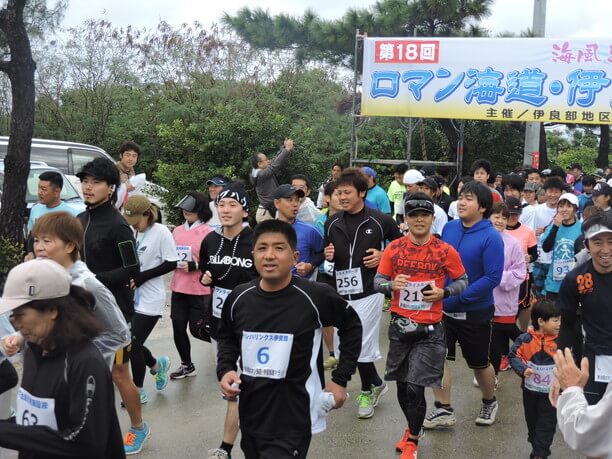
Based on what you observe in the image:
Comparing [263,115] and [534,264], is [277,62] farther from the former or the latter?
[534,264]

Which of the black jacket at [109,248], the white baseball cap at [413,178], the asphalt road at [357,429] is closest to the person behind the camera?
the black jacket at [109,248]

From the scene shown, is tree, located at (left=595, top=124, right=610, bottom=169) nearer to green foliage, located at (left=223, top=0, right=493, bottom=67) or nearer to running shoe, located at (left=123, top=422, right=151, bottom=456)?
green foliage, located at (left=223, top=0, right=493, bottom=67)

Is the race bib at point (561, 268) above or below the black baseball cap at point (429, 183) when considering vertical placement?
below

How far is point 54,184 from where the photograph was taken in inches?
277

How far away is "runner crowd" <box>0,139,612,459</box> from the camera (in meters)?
2.89

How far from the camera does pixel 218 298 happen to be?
5.68 metres

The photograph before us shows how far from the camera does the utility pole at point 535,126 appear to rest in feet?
52.7

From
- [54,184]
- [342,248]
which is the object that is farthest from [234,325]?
[54,184]

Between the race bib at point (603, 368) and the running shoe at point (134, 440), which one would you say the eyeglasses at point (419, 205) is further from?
the running shoe at point (134, 440)

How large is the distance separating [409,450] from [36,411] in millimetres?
3019

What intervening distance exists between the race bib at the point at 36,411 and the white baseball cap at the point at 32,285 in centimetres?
35

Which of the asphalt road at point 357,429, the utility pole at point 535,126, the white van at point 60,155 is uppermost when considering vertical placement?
the utility pole at point 535,126

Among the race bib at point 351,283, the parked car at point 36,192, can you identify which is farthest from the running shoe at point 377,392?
the parked car at point 36,192

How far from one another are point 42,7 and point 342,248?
743 inches
